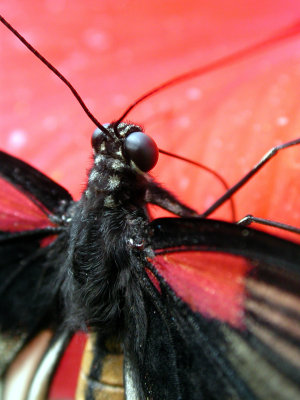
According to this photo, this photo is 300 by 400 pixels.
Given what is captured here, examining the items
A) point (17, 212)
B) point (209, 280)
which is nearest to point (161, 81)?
point (17, 212)

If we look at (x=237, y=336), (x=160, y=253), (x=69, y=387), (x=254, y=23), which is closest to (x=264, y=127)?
(x=254, y=23)

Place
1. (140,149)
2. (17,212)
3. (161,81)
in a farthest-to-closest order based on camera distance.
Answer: (161,81)
(17,212)
(140,149)

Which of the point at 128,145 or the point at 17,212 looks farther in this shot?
the point at 17,212

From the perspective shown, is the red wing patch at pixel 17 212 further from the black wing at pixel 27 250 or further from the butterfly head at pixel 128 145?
the butterfly head at pixel 128 145

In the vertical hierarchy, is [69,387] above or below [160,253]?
below

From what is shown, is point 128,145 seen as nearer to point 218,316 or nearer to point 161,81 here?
point 218,316

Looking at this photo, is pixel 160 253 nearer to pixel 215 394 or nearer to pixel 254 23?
pixel 215 394

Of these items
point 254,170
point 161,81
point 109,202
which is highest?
point 161,81

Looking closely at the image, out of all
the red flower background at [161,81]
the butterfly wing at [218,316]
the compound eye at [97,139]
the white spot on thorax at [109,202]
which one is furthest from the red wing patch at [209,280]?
the red flower background at [161,81]
